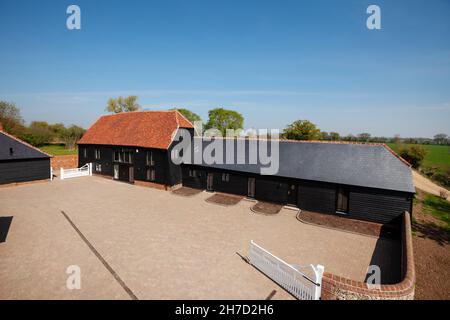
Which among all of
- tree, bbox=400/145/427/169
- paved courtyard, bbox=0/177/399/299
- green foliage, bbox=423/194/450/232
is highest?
tree, bbox=400/145/427/169

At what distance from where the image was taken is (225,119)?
2525 inches

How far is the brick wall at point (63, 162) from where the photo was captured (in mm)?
32312

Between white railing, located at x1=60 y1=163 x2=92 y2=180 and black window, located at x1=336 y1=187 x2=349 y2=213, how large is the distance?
27.1 m

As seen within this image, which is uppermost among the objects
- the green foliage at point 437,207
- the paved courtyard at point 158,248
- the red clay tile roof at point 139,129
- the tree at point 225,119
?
the tree at point 225,119

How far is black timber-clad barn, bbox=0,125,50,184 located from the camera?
75.8 feet

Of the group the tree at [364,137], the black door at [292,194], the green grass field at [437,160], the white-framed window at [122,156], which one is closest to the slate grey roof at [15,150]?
the white-framed window at [122,156]

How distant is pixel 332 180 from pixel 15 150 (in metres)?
28.7

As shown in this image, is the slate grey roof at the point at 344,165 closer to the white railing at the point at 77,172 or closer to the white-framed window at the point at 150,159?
the white-framed window at the point at 150,159

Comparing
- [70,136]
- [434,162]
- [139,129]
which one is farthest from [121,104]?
[434,162]

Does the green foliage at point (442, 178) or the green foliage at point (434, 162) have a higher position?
the green foliage at point (434, 162)

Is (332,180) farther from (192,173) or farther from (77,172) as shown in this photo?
(77,172)

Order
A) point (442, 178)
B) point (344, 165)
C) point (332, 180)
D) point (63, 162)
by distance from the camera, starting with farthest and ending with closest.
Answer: point (442, 178), point (63, 162), point (344, 165), point (332, 180)

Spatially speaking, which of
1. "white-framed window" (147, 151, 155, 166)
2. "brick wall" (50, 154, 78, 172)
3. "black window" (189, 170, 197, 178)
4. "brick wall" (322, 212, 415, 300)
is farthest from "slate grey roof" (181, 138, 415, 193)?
"brick wall" (50, 154, 78, 172)

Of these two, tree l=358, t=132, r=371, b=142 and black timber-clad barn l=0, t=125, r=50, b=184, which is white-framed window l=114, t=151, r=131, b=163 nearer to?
black timber-clad barn l=0, t=125, r=50, b=184
